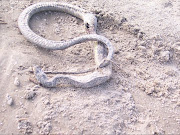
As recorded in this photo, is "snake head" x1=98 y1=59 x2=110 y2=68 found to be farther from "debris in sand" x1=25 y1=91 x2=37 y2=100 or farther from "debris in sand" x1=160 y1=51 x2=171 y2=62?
"debris in sand" x1=25 y1=91 x2=37 y2=100

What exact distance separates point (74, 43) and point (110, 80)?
3.28 ft

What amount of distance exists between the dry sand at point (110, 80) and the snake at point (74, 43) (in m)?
0.12

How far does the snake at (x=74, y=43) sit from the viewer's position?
10.3ft

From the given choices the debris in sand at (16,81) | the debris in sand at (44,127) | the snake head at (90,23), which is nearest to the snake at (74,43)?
the snake head at (90,23)

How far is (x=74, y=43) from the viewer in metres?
3.76

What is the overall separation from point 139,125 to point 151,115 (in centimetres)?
29

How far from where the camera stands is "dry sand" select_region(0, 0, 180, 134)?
9.30ft

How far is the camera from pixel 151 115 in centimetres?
306

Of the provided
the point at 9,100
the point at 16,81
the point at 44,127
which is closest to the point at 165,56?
the point at 44,127

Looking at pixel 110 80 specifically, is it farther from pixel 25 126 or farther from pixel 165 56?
pixel 25 126

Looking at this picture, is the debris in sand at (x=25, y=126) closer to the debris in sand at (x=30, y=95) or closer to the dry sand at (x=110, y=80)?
the dry sand at (x=110, y=80)

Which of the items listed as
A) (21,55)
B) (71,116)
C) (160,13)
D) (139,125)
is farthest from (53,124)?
(160,13)

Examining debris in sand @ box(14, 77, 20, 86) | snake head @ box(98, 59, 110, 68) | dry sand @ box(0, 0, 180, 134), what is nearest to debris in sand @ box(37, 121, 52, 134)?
dry sand @ box(0, 0, 180, 134)

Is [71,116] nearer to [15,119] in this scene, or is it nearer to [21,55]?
[15,119]
